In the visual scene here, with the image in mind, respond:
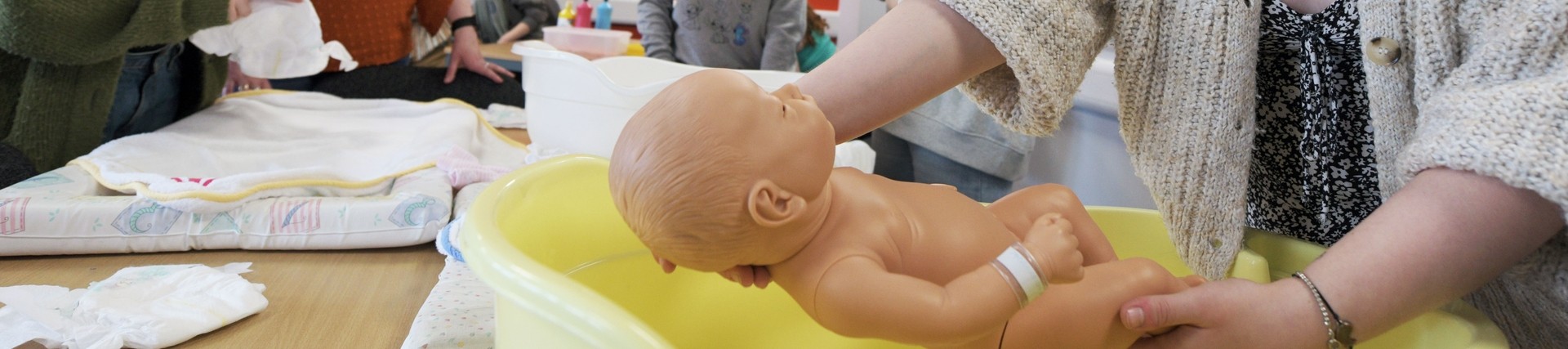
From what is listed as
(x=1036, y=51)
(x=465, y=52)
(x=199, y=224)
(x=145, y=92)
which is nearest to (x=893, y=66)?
(x=1036, y=51)

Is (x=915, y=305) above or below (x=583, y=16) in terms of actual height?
above

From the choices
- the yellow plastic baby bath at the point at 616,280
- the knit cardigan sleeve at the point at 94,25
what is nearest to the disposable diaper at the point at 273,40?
the knit cardigan sleeve at the point at 94,25

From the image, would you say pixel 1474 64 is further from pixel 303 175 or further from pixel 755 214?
pixel 303 175

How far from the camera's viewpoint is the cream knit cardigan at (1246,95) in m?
0.50

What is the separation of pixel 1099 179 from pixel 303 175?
1.27 meters

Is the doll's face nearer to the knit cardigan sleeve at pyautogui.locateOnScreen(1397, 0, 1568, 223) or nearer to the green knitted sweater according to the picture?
the knit cardigan sleeve at pyautogui.locateOnScreen(1397, 0, 1568, 223)

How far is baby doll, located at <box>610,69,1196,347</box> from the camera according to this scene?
0.52 m

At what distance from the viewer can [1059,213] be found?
655mm

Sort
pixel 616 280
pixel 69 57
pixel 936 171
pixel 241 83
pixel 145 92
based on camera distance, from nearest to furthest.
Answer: pixel 616 280 → pixel 69 57 → pixel 936 171 → pixel 145 92 → pixel 241 83

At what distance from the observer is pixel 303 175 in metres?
1.34

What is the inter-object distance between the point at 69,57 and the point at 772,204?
1464 millimetres

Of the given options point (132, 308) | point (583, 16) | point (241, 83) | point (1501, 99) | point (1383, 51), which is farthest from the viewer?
point (583, 16)

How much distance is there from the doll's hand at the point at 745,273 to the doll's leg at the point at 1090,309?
16 centimetres

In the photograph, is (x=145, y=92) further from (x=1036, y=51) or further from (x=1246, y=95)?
(x=1246, y=95)
